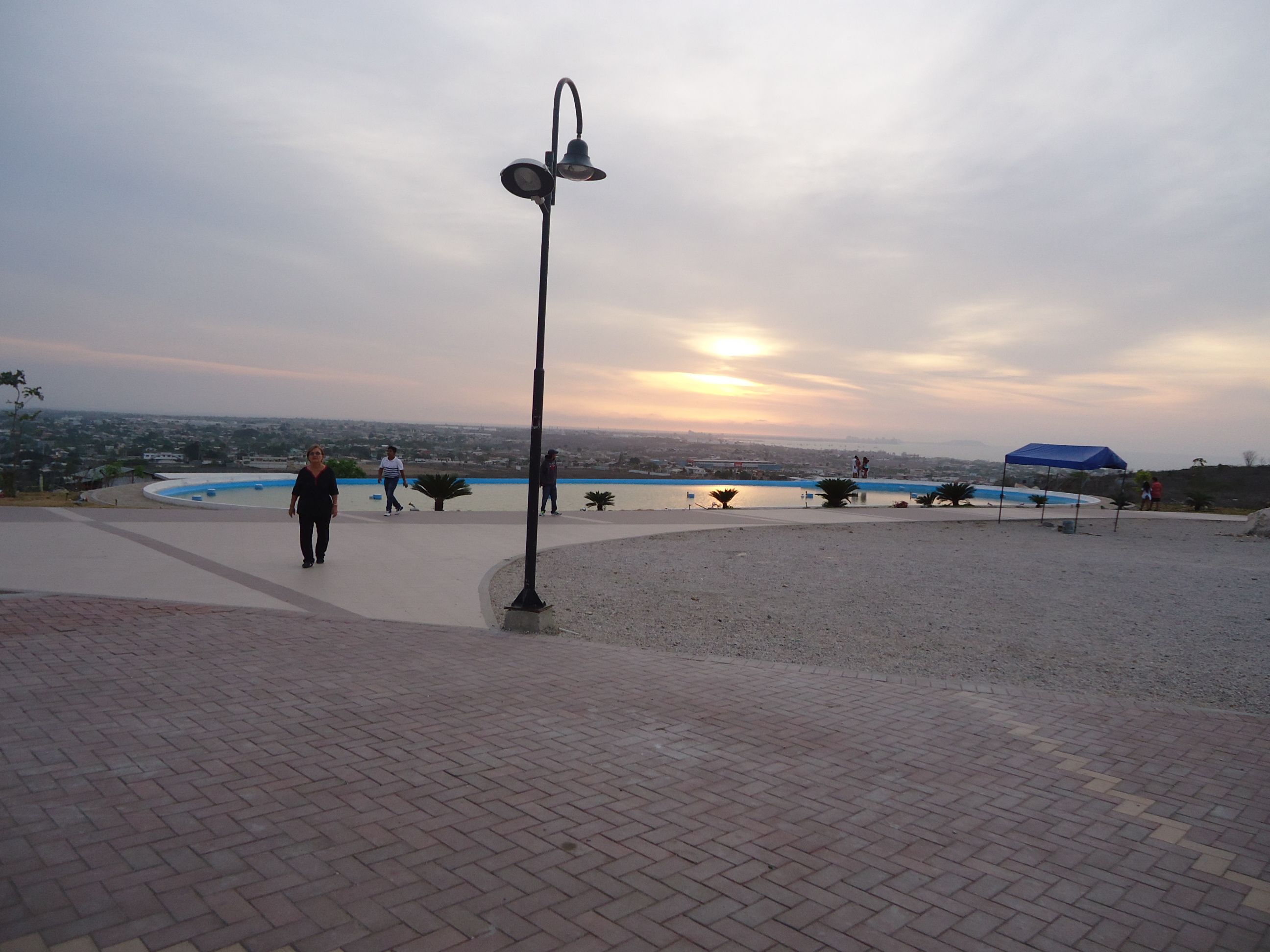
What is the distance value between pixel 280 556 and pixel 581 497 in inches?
623

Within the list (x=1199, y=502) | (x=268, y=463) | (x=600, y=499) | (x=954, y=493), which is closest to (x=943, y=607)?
(x=600, y=499)

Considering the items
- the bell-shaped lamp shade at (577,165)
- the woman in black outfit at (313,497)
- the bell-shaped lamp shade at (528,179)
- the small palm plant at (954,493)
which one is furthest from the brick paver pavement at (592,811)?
the small palm plant at (954,493)

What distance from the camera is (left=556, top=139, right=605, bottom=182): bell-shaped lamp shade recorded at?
7.38m

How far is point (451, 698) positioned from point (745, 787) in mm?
2222

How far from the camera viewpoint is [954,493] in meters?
27.9

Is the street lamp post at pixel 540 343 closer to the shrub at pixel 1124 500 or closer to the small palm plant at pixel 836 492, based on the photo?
the small palm plant at pixel 836 492

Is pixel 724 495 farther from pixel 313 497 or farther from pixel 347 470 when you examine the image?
pixel 313 497

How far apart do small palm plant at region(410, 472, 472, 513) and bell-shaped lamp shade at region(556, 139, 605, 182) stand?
11.8m

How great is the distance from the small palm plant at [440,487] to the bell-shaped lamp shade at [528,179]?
12.0 m

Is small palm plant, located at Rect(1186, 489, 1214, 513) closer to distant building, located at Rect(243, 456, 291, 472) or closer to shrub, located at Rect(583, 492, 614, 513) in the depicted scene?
shrub, located at Rect(583, 492, 614, 513)

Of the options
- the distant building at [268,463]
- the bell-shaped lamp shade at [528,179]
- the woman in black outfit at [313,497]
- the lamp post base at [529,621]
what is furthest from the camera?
the distant building at [268,463]

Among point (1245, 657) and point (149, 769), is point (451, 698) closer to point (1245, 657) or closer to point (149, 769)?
point (149, 769)

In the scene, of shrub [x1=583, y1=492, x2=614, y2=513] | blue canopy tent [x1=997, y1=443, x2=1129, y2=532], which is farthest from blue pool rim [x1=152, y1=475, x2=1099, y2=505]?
blue canopy tent [x1=997, y1=443, x2=1129, y2=532]

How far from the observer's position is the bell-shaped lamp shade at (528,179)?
6.75 meters
